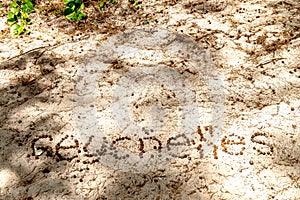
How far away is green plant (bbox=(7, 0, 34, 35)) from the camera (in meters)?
3.93

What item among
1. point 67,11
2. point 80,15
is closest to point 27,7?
point 67,11

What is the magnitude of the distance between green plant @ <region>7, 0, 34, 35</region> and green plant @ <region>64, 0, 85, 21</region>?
48 cm

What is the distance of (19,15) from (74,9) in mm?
697

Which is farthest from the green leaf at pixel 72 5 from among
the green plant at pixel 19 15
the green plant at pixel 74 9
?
the green plant at pixel 19 15

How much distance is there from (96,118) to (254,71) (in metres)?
1.59

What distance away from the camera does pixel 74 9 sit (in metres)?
4.09

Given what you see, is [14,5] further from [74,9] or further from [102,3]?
[102,3]

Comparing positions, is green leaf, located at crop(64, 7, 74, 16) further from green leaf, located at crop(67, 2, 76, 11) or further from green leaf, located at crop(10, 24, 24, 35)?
green leaf, located at crop(10, 24, 24, 35)

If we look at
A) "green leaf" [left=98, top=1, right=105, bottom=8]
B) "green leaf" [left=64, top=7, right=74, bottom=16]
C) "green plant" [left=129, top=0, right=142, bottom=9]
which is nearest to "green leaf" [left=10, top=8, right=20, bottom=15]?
"green leaf" [left=64, top=7, right=74, bottom=16]

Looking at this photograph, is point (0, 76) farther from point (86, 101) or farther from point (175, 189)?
point (175, 189)

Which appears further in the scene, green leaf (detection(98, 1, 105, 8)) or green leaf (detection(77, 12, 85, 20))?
green leaf (detection(98, 1, 105, 8))

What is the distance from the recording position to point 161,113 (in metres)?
2.95

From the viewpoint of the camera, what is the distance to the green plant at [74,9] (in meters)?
4.00

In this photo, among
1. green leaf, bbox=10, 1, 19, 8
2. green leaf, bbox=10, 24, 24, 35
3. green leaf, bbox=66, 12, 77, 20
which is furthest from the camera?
green leaf, bbox=10, 1, 19, 8
